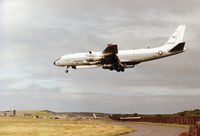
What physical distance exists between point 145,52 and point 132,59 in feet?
8.34

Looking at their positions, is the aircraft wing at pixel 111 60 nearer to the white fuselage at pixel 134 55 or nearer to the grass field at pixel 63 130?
the white fuselage at pixel 134 55

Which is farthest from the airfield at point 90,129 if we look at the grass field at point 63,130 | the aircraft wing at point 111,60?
the aircraft wing at point 111,60

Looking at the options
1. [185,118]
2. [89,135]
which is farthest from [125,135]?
[185,118]

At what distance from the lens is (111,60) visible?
58.4 m

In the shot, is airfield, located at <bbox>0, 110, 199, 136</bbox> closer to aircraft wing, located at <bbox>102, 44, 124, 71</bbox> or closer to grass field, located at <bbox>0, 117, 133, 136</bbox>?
grass field, located at <bbox>0, 117, 133, 136</bbox>

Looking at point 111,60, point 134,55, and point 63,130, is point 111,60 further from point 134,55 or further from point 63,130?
point 63,130

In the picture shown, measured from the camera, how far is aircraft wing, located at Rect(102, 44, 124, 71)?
57281 millimetres

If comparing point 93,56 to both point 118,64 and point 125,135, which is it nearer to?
point 118,64

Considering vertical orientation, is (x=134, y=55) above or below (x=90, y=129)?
above

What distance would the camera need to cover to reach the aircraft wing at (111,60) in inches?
2255

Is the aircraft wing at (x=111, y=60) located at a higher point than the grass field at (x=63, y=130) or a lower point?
higher

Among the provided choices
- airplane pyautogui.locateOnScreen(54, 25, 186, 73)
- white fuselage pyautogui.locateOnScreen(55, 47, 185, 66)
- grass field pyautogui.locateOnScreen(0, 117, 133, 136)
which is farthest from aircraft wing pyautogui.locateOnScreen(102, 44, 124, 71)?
grass field pyautogui.locateOnScreen(0, 117, 133, 136)

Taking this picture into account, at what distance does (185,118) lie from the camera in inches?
2972

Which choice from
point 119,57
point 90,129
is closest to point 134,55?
point 119,57
